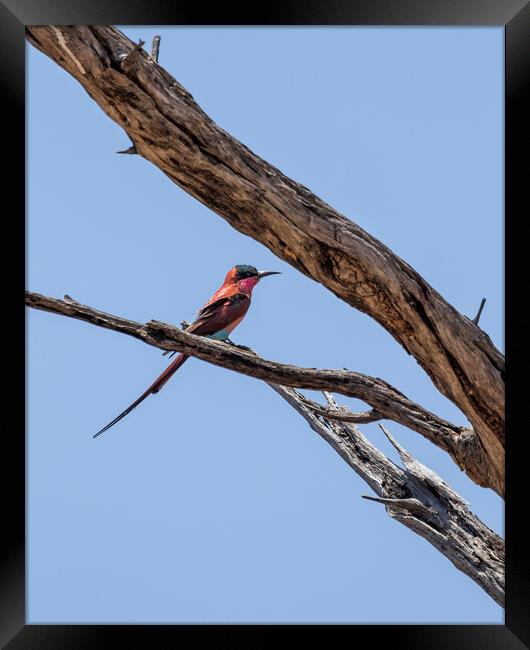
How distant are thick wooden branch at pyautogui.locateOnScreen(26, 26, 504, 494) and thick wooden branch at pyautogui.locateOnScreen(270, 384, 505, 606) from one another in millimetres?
735

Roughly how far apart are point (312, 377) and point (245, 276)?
2461 mm

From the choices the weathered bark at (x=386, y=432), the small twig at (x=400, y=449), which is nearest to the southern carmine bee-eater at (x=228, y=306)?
the weathered bark at (x=386, y=432)

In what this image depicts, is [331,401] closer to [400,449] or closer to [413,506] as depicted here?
[400,449]

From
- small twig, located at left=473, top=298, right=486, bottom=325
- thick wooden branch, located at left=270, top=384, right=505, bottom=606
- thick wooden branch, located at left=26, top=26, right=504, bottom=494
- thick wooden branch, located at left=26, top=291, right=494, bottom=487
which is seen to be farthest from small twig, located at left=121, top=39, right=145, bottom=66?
thick wooden branch, located at left=270, top=384, right=505, bottom=606

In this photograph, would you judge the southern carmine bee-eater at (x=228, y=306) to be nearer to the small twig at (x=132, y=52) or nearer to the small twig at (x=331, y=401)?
the small twig at (x=331, y=401)

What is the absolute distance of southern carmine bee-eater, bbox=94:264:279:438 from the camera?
622 centimetres

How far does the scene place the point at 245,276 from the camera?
6605 mm

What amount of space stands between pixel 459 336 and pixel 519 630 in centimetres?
143

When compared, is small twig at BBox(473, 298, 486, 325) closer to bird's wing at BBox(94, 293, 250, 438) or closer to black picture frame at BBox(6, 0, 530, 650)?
black picture frame at BBox(6, 0, 530, 650)

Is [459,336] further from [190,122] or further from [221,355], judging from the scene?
[190,122]

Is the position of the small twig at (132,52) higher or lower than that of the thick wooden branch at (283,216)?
higher

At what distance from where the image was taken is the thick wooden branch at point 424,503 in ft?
17.4

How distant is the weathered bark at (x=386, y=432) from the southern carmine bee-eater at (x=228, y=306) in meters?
0.63

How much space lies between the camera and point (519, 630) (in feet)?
13.0
